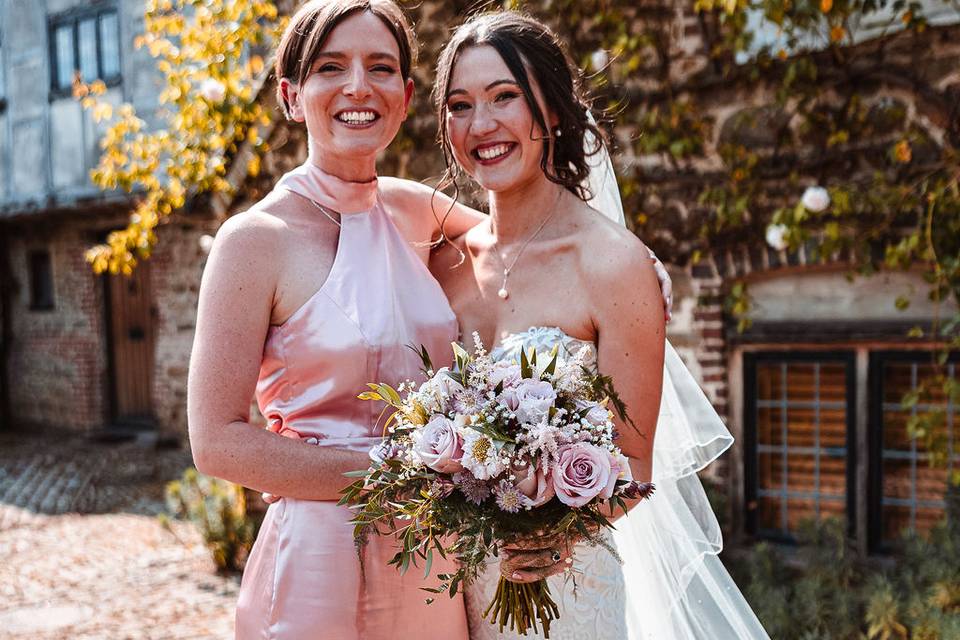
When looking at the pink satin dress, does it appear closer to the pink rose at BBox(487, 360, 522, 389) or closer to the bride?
the bride

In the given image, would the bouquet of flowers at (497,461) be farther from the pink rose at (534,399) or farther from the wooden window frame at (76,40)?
the wooden window frame at (76,40)

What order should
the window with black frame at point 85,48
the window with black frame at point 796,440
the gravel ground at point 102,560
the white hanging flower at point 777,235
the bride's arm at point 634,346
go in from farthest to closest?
the window with black frame at point 85,48 → the gravel ground at point 102,560 → the window with black frame at point 796,440 → the white hanging flower at point 777,235 → the bride's arm at point 634,346

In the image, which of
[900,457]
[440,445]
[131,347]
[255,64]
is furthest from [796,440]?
[131,347]

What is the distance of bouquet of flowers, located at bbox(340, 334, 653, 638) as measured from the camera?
194 centimetres

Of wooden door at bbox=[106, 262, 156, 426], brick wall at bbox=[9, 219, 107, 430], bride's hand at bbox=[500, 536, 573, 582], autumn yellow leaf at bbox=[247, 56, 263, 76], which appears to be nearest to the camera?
bride's hand at bbox=[500, 536, 573, 582]

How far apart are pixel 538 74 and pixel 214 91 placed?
4.61 meters

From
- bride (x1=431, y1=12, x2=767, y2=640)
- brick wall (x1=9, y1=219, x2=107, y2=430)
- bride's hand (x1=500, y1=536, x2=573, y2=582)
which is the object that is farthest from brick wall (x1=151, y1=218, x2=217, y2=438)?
bride's hand (x1=500, y1=536, x2=573, y2=582)

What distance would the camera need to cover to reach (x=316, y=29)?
8.02ft

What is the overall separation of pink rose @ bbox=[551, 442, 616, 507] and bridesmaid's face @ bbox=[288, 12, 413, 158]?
1096 millimetres

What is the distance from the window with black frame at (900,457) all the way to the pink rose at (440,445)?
413 centimetres

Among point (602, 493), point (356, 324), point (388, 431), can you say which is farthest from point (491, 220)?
point (602, 493)

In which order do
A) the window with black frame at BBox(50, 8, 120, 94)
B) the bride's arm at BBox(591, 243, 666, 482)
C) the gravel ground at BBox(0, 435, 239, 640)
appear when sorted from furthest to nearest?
the window with black frame at BBox(50, 8, 120, 94) → the gravel ground at BBox(0, 435, 239, 640) → the bride's arm at BBox(591, 243, 666, 482)

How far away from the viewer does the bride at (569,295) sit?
8.43ft

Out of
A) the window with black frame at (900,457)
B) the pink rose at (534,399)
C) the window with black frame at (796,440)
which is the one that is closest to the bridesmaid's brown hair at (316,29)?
the pink rose at (534,399)
